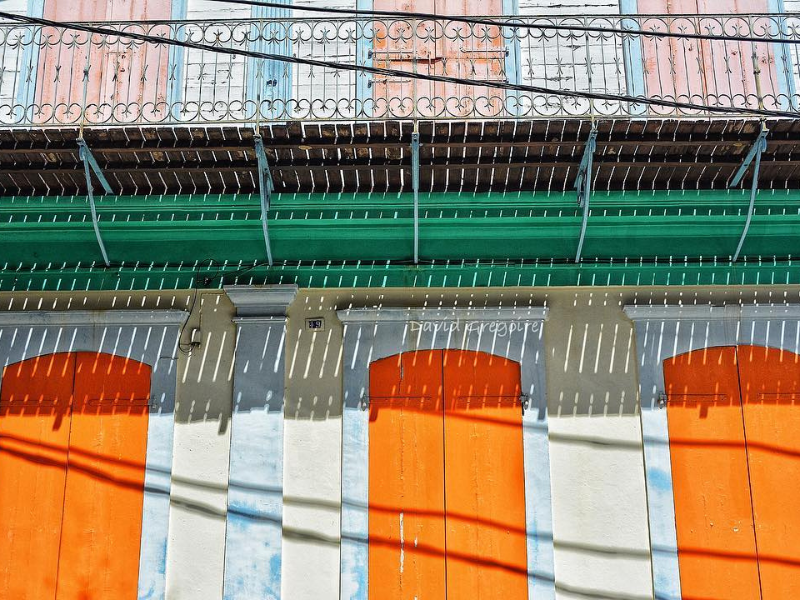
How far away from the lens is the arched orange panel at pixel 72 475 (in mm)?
7070

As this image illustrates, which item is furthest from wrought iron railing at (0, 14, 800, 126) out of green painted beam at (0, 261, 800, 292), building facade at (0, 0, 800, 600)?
green painted beam at (0, 261, 800, 292)

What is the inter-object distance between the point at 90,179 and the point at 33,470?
2796mm

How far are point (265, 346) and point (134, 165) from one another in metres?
2.08

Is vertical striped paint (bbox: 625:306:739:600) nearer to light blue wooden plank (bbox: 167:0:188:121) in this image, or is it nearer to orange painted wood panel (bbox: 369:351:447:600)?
orange painted wood panel (bbox: 369:351:447:600)

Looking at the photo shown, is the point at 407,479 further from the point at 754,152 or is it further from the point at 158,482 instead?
the point at 754,152

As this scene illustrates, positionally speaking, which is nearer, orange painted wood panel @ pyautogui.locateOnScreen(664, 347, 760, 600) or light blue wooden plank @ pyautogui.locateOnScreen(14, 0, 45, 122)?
orange painted wood panel @ pyautogui.locateOnScreen(664, 347, 760, 600)

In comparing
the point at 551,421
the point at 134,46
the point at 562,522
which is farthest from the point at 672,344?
the point at 134,46

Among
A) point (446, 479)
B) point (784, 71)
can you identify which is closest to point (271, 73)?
point (446, 479)

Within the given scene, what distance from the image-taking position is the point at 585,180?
23.1 feet

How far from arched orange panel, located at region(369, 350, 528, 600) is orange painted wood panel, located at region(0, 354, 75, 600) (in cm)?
296

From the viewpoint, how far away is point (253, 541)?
708 cm

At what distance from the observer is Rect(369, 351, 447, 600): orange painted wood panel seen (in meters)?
7.02

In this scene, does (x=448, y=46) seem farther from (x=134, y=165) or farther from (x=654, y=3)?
(x=134, y=165)
